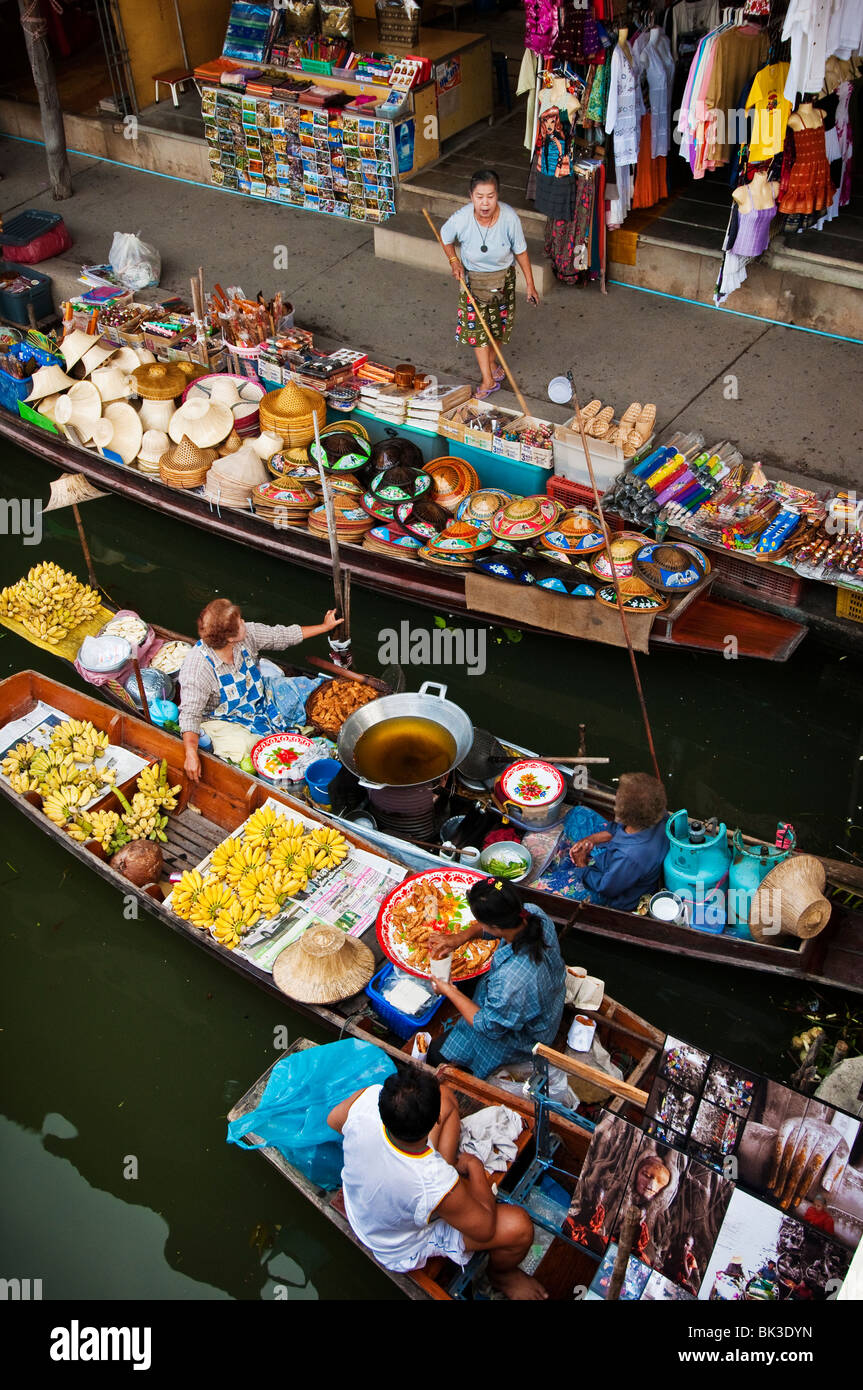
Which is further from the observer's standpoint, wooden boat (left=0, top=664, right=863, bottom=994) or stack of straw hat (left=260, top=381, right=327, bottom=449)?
stack of straw hat (left=260, top=381, right=327, bottom=449)

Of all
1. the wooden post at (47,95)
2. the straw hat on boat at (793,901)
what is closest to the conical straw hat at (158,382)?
the wooden post at (47,95)

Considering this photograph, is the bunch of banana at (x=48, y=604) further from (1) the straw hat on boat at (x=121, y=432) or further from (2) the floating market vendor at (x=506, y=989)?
(2) the floating market vendor at (x=506, y=989)

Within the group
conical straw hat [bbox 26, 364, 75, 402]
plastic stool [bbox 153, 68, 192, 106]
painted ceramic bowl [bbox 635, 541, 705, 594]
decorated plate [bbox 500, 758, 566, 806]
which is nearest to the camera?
decorated plate [bbox 500, 758, 566, 806]

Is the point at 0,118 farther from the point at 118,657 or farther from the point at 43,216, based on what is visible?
the point at 118,657

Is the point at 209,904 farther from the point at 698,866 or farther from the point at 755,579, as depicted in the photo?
the point at 755,579

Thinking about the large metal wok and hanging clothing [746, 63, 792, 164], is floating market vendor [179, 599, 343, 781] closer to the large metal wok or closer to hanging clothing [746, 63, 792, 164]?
the large metal wok

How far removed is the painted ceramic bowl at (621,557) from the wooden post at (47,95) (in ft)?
23.1

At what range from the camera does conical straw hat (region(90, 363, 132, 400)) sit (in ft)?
28.3

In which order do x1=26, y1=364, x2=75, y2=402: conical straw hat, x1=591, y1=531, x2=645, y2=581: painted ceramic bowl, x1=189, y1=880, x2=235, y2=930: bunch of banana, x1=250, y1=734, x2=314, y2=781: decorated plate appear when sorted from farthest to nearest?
1. x1=26, y1=364, x2=75, y2=402: conical straw hat
2. x1=591, y1=531, x2=645, y2=581: painted ceramic bowl
3. x1=250, y1=734, x2=314, y2=781: decorated plate
4. x1=189, y1=880, x2=235, y2=930: bunch of banana

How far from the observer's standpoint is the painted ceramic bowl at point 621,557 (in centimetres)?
688

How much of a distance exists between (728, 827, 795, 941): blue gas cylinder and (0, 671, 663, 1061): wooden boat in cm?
74

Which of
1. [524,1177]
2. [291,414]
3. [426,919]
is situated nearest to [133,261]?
[291,414]

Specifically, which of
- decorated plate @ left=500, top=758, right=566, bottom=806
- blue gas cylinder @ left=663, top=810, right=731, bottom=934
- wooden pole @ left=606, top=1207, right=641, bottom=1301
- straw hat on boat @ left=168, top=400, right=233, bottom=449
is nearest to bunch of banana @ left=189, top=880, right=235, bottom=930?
decorated plate @ left=500, top=758, right=566, bottom=806
